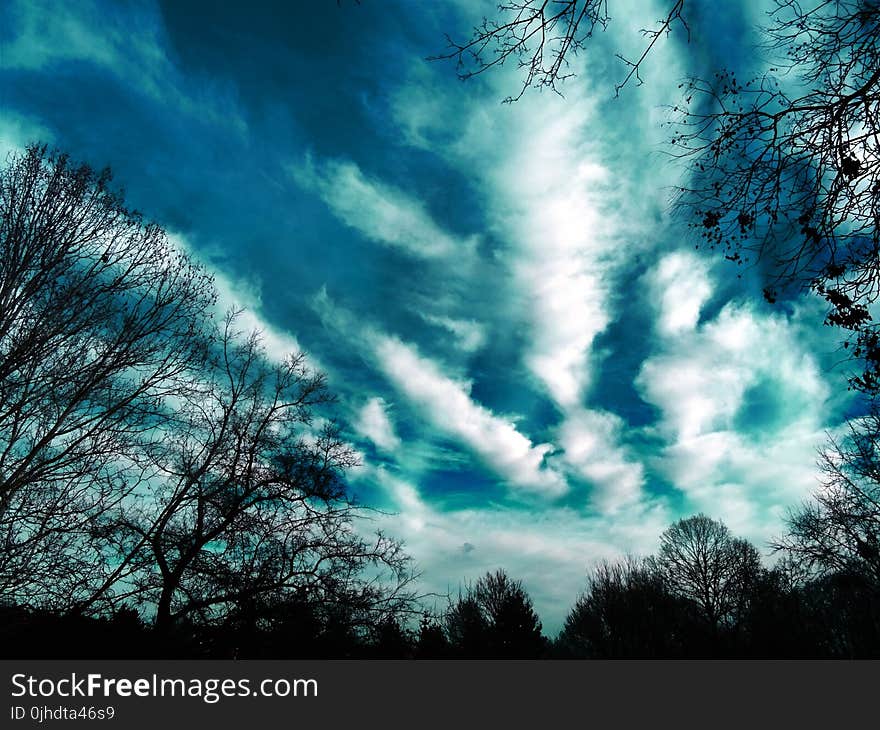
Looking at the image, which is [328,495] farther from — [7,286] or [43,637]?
[7,286]

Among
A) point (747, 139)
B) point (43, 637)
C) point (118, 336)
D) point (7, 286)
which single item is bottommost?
point (43, 637)

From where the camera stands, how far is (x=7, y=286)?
7.07 meters

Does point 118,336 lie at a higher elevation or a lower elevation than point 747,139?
higher

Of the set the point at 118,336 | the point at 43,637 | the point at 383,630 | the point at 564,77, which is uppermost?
the point at 118,336

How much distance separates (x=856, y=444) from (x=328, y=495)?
17122 millimetres

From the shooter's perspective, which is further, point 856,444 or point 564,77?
point 856,444
